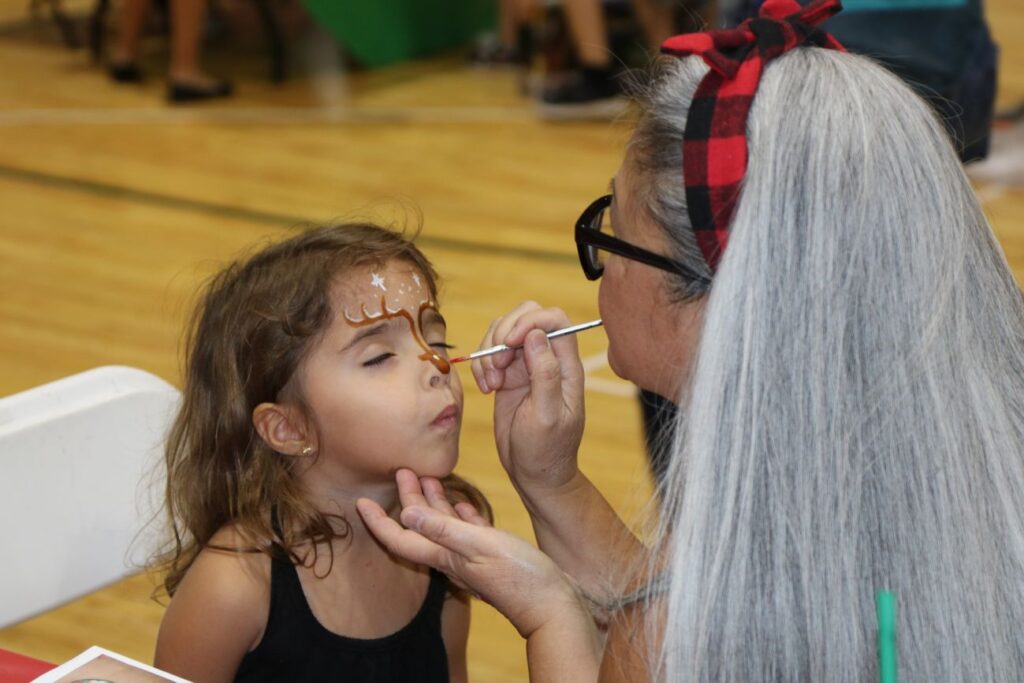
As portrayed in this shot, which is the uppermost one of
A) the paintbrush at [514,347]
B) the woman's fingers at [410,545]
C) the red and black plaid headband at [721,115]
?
the red and black plaid headband at [721,115]

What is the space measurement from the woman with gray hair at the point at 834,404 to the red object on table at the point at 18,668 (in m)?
0.50

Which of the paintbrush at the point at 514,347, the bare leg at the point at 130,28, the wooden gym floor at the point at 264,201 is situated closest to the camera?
the paintbrush at the point at 514,347

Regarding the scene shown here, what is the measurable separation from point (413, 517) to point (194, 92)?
4.37m

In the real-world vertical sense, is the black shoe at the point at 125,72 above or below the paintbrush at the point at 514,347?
below

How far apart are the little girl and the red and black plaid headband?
0.55 meters

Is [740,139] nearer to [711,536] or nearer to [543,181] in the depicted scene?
[711,536]

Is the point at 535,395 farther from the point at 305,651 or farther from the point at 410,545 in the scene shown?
the point at 305,651

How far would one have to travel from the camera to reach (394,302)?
5.27 feet

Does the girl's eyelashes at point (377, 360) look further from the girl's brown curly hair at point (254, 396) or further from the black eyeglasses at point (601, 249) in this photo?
the black eyeglasses at point (601, 249)

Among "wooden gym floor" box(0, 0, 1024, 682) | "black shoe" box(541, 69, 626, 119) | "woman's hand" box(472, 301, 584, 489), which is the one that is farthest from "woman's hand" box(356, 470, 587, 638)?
"black shoe" box(541, 69, 626, 119)

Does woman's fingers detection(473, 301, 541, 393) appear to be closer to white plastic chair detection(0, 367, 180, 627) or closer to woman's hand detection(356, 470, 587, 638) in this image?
woman's hand detection(356, 470, 587, 638)

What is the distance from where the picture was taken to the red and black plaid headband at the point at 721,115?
1071mm

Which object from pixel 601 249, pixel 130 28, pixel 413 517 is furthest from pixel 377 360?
pixel 130 28

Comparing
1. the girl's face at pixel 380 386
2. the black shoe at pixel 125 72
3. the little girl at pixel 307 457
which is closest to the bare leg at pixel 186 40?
the black shoe at pixel 125 72
